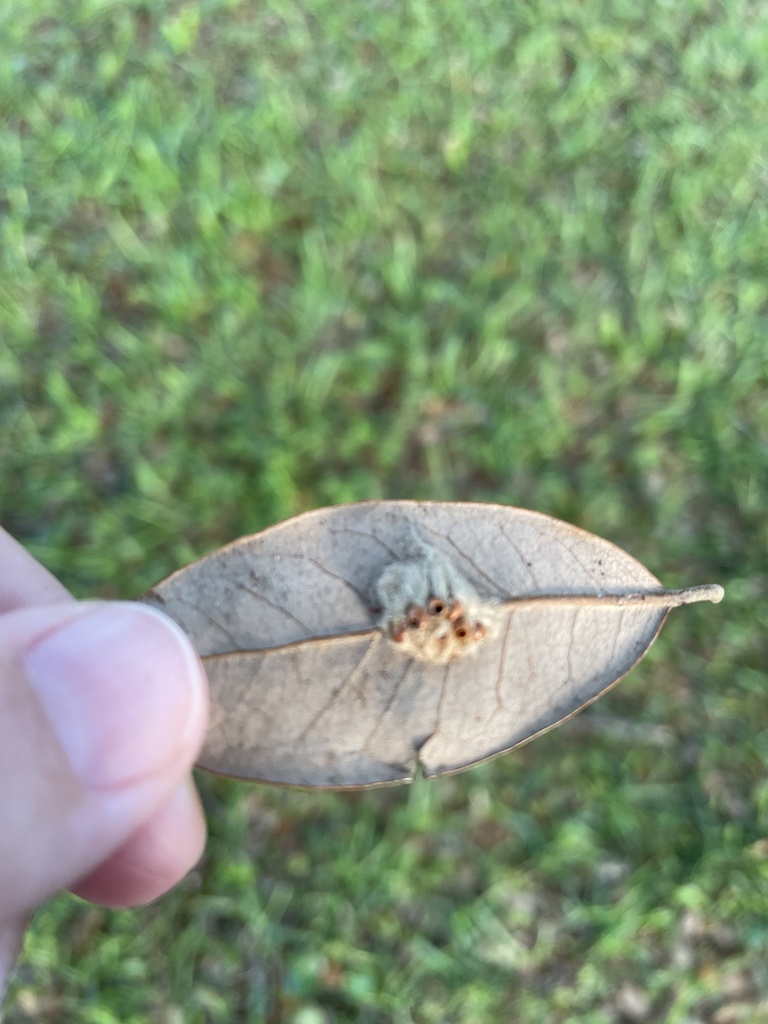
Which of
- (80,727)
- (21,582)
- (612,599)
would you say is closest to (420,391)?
(21,582)

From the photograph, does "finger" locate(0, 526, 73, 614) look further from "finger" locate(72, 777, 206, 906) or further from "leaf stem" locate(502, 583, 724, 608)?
"leaf stem" locate(502, 583, 724, 608)

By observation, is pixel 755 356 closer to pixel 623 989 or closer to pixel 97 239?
pixel 623 989

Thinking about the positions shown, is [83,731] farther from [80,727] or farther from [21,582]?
[21,582]

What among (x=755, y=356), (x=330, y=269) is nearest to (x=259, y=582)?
(x=330, y=269)

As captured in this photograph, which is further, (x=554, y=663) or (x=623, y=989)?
(x=623, y=989)

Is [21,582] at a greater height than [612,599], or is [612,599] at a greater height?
[612,599]

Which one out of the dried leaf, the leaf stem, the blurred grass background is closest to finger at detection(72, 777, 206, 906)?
the blurred grass background

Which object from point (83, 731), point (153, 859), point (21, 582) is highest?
point (83, 731)
